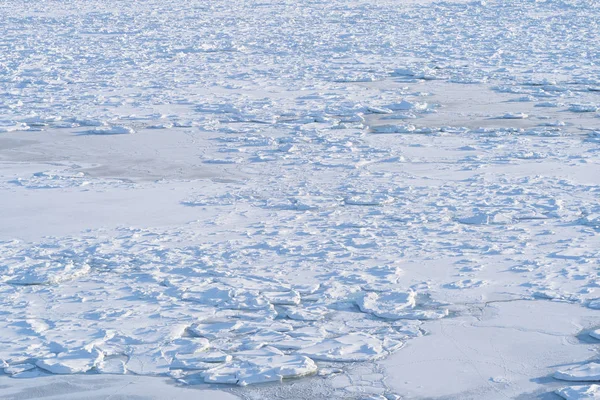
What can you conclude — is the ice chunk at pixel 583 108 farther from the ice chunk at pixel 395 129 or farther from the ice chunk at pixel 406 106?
the ice chunk at pixel 395 129

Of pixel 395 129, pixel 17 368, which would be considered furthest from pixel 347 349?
pixel 395 129

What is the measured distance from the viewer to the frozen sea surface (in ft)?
13.0

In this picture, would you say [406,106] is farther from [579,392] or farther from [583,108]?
[579,392]

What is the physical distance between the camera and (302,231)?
5809 millimetres

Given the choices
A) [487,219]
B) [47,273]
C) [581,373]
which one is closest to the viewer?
[581,373]

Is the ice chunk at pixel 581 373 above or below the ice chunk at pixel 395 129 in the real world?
below

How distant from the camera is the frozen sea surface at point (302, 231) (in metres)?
3.96

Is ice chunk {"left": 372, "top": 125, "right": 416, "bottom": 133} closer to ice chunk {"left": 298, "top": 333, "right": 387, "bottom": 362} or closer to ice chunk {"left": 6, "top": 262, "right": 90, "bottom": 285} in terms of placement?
ice chunk {"left": 6, "top": 262, "right": 90, "bottom": 285}

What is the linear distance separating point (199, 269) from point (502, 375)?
6.31 feet

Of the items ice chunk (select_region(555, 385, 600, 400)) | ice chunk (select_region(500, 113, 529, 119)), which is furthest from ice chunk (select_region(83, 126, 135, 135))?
ice chunk (select_region(555, 385, 600, 400))

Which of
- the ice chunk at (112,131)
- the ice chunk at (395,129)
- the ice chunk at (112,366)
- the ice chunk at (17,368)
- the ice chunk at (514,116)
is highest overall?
the ice chunk at (514,116)

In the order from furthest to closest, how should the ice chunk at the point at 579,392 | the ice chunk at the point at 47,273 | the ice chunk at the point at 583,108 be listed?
the ice chunk at the point at 583,108, the ice chunk at the point at 47,273, the ice chunk at the point at 579,392

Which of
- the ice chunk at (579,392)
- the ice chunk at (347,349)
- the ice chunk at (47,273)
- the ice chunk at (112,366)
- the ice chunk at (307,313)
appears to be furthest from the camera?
the ice chunk at (47,273)

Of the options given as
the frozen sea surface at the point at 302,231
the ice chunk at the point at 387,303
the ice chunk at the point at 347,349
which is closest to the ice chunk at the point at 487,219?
the frozen sea surface at the point at 302,231
